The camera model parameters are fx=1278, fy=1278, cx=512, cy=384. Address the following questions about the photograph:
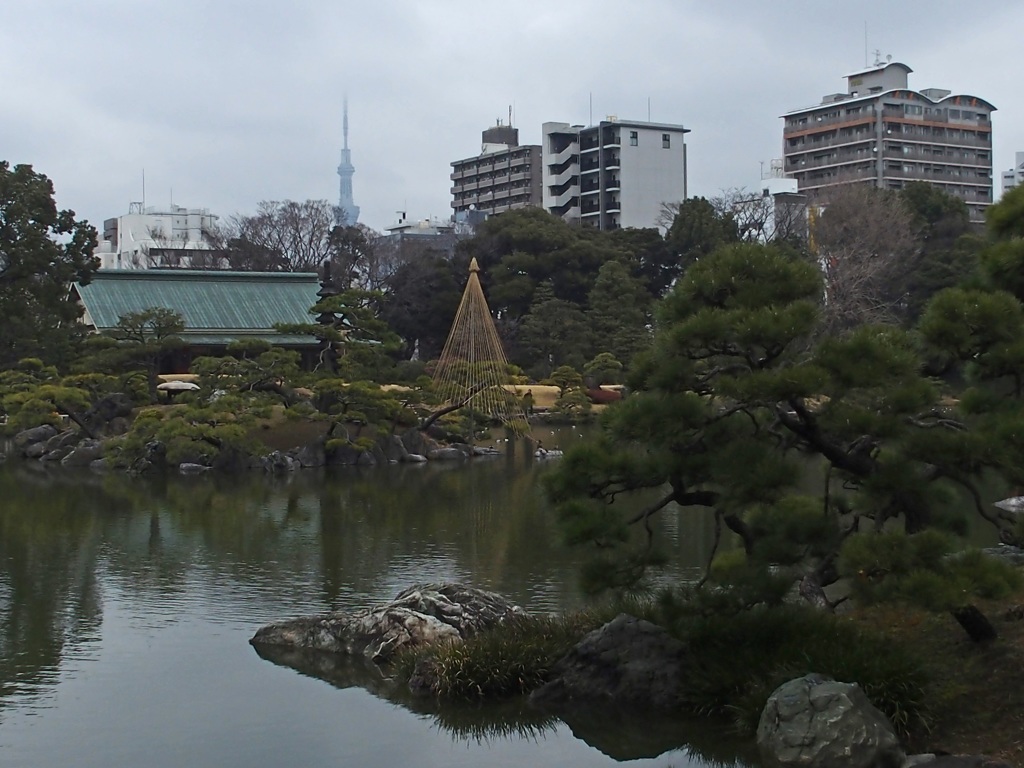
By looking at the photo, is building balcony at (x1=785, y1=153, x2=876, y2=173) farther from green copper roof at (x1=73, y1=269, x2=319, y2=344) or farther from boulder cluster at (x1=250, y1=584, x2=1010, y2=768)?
boulder cluster at (x1=250, y1=584, x2=1010, y2=768)

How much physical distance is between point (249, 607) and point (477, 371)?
12740 millimetres

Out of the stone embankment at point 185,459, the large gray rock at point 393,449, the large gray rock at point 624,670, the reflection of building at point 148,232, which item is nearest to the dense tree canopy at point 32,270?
the stone embankment at point 185,459

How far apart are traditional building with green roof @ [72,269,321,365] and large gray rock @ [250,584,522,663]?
20.6 metres

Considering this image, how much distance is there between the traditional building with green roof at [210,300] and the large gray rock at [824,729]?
23.7 meters

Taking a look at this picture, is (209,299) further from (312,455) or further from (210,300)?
(312,455)

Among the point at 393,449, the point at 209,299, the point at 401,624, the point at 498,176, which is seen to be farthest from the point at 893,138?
the point at 401,624

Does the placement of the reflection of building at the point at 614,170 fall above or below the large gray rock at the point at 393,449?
above

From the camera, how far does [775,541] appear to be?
19.1 feet

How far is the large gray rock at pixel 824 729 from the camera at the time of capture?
17.4 ft

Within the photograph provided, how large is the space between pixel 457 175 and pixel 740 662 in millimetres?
59371

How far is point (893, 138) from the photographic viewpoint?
53.5 meters

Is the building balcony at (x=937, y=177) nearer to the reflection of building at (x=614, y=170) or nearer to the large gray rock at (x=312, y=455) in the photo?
the reflection of building at (x=614, y=170)

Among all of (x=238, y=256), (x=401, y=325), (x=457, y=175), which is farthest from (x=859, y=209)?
(x=457, y=175)

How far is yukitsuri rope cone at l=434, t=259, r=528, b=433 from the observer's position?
72.1 ft
